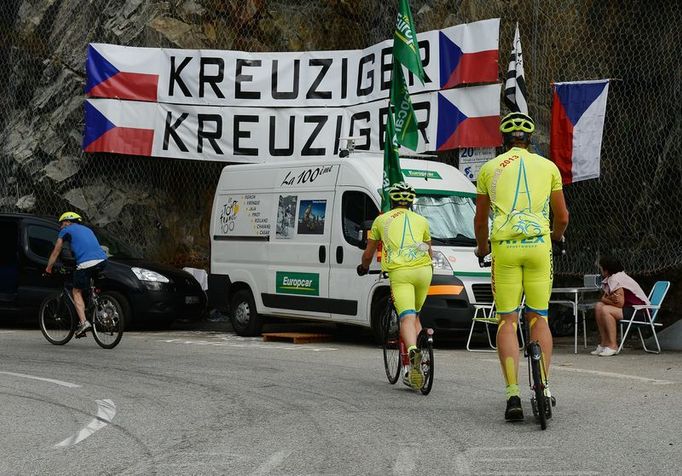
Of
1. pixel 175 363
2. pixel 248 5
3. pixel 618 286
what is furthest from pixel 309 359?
pixel 248 5

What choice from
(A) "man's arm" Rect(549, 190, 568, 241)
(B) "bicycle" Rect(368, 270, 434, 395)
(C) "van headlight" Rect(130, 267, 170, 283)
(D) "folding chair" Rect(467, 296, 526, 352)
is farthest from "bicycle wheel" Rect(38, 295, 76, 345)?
(A) "man's arm" Rect(549, 190, 568, 241)

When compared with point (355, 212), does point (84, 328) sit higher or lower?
lower

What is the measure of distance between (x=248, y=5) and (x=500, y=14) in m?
5.49

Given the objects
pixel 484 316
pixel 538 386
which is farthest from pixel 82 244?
pixel 538 386

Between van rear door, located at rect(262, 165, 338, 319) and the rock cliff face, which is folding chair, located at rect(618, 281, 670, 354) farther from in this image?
the rock cliff face

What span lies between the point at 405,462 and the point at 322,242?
28.9 ft

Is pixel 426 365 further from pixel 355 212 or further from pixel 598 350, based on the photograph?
pixel 355 212

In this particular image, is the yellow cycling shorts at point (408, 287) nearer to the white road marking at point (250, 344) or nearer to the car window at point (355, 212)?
the white road marking at point (250, 344)

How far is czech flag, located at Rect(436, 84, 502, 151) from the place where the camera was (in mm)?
16984

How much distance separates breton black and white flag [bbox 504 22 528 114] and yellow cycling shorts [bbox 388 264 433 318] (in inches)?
260

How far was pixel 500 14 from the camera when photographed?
17891 mm

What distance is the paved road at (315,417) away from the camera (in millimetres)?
6844

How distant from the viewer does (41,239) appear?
710 inches

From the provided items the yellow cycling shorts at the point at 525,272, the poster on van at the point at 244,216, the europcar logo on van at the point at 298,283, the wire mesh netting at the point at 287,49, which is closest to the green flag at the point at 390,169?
the europcar logo on van at the point at 298,283
